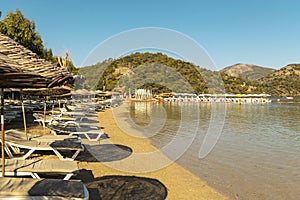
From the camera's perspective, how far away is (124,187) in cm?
440

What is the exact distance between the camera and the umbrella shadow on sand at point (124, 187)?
156 inches

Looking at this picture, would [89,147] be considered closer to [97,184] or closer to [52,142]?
[52,142]

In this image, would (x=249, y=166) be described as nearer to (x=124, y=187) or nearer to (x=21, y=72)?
(x=124, y=187)

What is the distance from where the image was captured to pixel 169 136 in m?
10.7

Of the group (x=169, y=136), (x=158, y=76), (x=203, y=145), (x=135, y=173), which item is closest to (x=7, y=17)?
(x=169, y=136)

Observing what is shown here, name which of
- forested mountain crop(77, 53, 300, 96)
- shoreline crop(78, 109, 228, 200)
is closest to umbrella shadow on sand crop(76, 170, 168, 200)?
shoreline crop(78, 109, 228, 200)

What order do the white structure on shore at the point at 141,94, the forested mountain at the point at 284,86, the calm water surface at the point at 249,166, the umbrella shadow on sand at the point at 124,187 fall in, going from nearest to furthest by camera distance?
the umbrella shadow on sand at the point at 124,187 → the calm water surface at the point at 249,166 → the white structure on shore at the point at 141,94 → the forested mountain at the point at 284,86

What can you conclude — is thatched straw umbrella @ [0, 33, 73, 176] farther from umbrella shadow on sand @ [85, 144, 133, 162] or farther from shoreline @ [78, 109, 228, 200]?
umbrella shadow on sand @ [85, 144, 133, 162]

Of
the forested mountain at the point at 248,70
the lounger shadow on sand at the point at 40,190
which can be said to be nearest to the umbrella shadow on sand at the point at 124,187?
the lounger shadow on sand at the point at 40,190

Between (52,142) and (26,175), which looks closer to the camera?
(26,175)

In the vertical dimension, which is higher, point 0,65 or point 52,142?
point 0,65

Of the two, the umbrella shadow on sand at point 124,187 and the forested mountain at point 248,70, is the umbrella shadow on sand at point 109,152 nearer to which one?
the umbrella shadow on sand at point 124,187

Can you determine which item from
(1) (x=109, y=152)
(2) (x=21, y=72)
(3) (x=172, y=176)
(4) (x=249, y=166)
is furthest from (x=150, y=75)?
(2) (x=21, y=72)

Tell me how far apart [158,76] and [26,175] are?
45.0m
